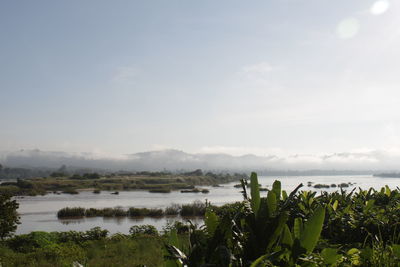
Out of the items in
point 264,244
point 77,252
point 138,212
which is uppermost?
point 264,244

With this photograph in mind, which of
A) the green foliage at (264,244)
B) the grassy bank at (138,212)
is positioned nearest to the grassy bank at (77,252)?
the green foliage at (264,244)

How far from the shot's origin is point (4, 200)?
42.4 ft

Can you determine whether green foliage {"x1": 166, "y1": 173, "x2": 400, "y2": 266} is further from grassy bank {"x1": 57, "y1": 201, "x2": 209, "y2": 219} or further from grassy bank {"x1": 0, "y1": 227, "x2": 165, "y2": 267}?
grassy bank {"x1": 57, "y1": 201, "x2": 209, "y2": 219}

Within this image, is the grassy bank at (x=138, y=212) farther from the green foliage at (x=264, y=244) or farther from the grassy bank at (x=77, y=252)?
the green foliage at (x=264, y=244)

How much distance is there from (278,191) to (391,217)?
99.6 inches

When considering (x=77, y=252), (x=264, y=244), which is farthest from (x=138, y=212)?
(x=264, y=244)

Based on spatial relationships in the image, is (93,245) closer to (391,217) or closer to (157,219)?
(391,217)

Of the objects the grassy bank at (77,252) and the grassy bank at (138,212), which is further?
the grassy bank at (138,212)

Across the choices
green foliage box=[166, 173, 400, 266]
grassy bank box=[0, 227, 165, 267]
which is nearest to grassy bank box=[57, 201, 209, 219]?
grassy bank box=[0, 227, 165, 267]

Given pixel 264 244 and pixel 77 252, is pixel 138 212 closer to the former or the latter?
pixel 77 252

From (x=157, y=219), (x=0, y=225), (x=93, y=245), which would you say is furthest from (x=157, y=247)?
(x=157, y=219)

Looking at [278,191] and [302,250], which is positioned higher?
[278,191]

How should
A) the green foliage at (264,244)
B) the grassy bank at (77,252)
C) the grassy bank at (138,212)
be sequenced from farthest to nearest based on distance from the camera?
the grassy bank at (138,212)
the grassy bank at (77,252)
the green foliage at (264,244)

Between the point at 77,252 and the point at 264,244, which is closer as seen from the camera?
the point at 264,244
